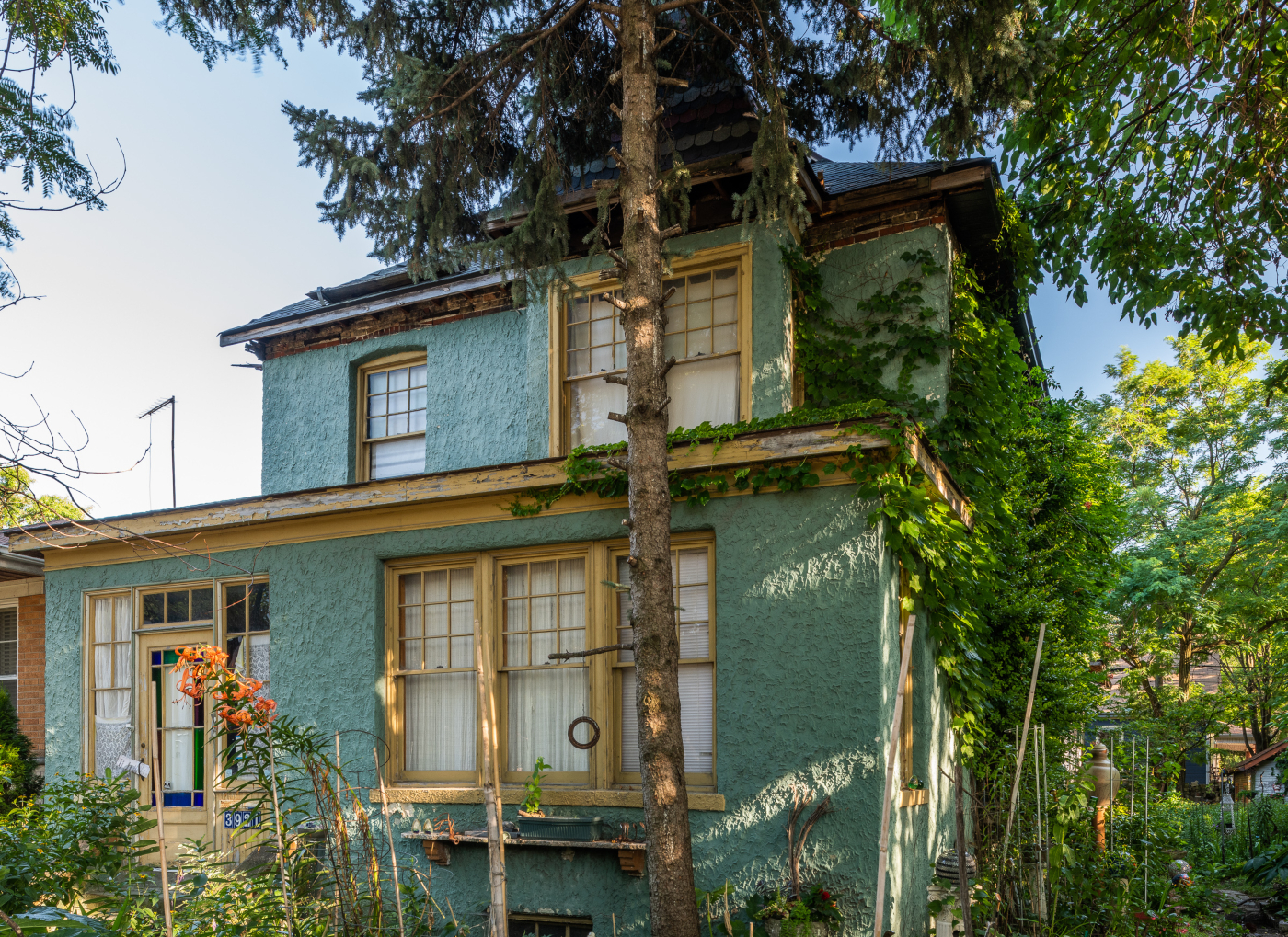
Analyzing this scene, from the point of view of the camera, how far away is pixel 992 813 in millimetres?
8289

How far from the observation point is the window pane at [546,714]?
7.17 meters

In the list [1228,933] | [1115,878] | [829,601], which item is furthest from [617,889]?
[1228,933]

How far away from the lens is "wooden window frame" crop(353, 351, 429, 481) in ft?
35.0

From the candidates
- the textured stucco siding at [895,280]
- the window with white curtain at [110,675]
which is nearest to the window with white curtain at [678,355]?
the textured stucco siding at [895,280]

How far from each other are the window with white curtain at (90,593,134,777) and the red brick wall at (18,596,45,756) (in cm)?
346

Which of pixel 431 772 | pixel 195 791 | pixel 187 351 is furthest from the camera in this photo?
pixel 187 351

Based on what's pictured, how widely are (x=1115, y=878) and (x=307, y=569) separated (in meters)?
7.28

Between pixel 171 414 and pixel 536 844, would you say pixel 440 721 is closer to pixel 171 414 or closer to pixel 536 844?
pixel 536 844

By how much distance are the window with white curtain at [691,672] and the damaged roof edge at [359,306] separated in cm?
421

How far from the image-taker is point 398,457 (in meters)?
10.6

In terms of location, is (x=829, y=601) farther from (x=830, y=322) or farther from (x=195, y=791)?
(x=195, y=791)

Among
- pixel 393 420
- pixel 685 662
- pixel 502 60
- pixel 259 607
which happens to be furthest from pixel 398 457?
pixel 685 662

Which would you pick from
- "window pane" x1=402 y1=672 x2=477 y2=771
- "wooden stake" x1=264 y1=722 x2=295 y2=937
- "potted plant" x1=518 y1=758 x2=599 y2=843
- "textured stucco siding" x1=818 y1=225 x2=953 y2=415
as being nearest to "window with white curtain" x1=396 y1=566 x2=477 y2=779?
"window pane" x1=402 y1=672 x2=477 y2=771

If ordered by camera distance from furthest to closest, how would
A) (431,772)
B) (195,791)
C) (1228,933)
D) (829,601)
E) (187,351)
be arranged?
(187,351) < (195,791) < (1228,933) < (431,772) < (829,601)
